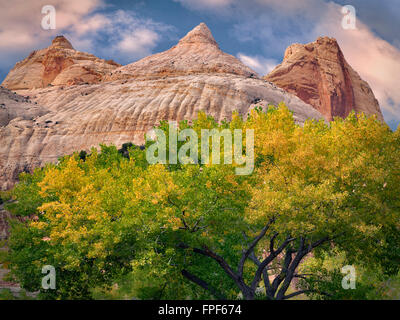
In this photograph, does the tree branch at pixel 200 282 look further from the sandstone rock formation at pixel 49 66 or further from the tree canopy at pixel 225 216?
the sandstone rock formation at pixel 49 66

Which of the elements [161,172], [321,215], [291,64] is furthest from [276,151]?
[291,64]

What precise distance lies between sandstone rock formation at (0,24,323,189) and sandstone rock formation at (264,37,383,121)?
39.4 m

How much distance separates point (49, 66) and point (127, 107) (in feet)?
264

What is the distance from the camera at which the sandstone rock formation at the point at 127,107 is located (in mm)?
70188

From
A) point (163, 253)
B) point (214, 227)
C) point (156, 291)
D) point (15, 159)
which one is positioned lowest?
point (156, 291)

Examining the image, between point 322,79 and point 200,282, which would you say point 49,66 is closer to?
point 322,79

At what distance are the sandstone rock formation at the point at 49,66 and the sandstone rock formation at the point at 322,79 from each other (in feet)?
198

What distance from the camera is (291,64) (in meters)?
130

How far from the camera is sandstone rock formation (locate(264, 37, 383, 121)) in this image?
12662 centimetres

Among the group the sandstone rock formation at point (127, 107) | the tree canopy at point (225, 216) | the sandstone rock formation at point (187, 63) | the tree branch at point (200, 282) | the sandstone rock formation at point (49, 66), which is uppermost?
Result: the sandstone rock formation at point (49, 66)

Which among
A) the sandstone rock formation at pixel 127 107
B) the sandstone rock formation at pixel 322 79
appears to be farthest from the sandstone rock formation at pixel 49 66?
the sandstone rock formation at pixel 322 79

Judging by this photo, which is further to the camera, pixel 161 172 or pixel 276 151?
pixel 276 151
